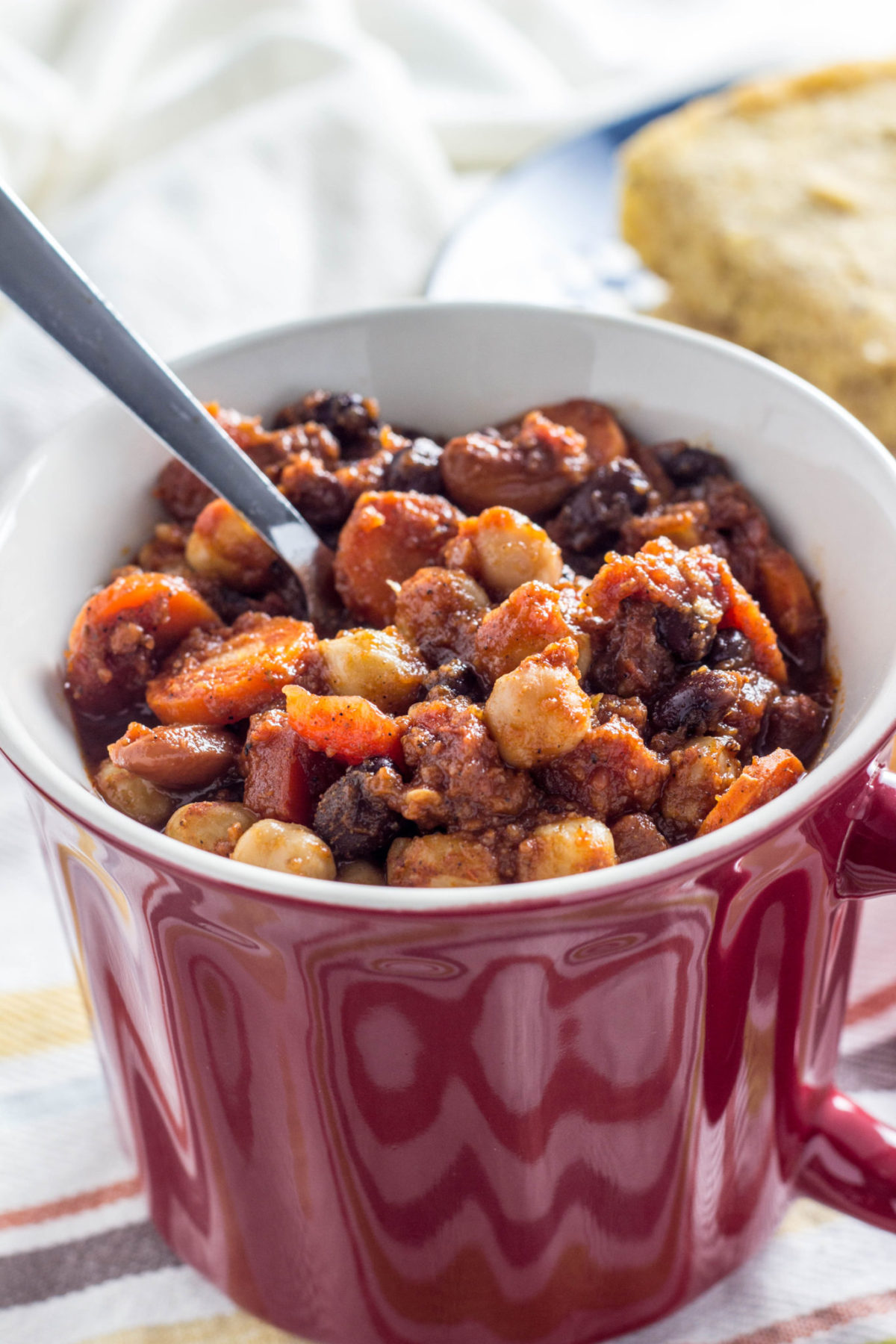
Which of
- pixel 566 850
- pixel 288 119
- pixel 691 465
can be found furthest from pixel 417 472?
pixel 288 119

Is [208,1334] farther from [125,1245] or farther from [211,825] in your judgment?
[211,825]

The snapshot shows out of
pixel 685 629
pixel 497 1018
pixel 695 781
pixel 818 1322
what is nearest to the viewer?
pixel 497 1018

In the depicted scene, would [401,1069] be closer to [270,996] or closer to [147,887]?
[270,996]

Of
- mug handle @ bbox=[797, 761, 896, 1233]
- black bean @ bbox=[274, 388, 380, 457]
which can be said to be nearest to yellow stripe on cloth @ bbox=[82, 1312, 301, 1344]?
mug handle @ bbox=[797, 761, 896, 1233]

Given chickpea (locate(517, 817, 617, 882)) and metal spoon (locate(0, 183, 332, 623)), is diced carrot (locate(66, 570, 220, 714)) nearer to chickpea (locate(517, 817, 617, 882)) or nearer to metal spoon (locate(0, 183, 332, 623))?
metal spoon (locate(0, 183, 332, 623))

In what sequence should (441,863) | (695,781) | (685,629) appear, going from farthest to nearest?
(685,629)
(695,781)
(441,863)

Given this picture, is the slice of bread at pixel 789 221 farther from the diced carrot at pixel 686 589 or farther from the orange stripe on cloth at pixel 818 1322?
the orange stripe on cloth at pixel 818 1322

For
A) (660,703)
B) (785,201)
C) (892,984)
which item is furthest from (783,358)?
(660,703)
